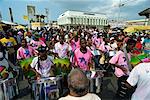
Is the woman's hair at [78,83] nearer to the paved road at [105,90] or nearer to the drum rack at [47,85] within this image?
the drum rack at [47,85]

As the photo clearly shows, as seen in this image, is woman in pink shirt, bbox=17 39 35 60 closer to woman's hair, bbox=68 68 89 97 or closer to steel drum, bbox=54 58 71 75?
steel drum, bbox=54 58 71 75

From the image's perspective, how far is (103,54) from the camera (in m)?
10.5

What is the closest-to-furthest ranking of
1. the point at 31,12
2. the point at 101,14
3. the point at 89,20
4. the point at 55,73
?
the point at 55,73 → the point at 31,12 → the point at 89,20 → the point at 101,14

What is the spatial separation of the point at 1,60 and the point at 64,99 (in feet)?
10.3

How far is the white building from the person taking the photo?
95750 mm

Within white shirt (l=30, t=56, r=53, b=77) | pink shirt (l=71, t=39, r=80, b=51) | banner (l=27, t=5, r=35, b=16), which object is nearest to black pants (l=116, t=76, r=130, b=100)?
white shirt (l=30, t=56, r=53, b=77)

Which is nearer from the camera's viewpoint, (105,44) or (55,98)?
(55,98)

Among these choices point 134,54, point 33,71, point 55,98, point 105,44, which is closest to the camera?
point 134,54

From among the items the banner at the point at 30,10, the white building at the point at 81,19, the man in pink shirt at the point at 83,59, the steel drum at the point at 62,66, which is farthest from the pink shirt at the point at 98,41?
the white building at the point at 81,19

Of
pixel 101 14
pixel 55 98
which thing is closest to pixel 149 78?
pixel 55 98

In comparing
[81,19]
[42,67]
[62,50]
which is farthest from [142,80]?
[81,19]

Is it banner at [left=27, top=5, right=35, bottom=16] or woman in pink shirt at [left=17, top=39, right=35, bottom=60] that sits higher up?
banner at [left=27, top=5, right=35, bottom=16]

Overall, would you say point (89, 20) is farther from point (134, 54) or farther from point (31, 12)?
point (134, 54)

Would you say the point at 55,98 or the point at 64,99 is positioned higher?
the point at 64,99
